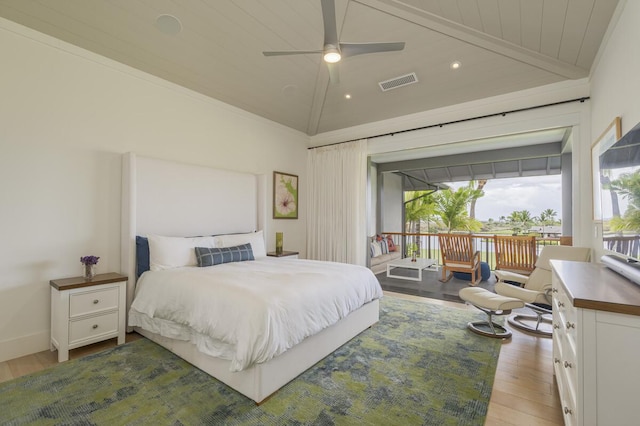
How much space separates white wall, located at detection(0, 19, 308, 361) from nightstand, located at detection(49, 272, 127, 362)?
0.25 m

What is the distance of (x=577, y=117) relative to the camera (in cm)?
340

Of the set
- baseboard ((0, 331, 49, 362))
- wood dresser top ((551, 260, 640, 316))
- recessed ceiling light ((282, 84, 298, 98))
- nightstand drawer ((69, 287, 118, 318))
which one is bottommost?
baseboard ((0, 331, 49, 362))

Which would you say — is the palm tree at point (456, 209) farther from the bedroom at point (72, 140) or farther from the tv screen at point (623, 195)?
the tv screen at point (623, 195)

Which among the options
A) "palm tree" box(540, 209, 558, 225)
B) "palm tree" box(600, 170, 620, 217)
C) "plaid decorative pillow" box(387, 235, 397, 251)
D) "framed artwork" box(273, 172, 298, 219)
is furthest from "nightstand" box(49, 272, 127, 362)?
"palm tree" box(540, 209, 558, 225)

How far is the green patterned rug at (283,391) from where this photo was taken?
180 centimetres

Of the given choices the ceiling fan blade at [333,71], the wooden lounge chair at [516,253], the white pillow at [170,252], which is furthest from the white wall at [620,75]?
the white pillow at [170,252]

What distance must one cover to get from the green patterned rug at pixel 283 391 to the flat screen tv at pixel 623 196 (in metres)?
1.31

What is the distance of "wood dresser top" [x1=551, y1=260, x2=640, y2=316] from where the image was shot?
1.21m

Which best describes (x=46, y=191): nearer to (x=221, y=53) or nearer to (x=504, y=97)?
(x=221, y=53)

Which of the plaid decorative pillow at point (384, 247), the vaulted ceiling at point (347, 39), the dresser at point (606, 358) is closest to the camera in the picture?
the dresser at point (606, 358)

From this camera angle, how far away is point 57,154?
2.79 m

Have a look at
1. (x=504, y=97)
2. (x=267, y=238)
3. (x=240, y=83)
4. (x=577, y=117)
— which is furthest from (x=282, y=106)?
(x=577, y=117)

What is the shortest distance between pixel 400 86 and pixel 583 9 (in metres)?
1.93

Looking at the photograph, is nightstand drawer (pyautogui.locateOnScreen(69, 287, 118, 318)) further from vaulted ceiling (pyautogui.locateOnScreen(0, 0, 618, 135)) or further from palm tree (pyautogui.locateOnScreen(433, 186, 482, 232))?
palm tree (pyautogui.locateOnScreen(433, 186, 482, 232))
